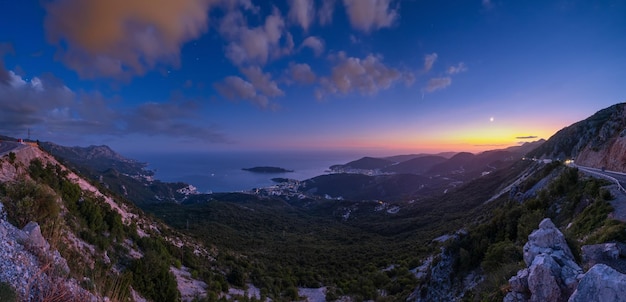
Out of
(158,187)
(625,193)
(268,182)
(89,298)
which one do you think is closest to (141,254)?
(89,298)

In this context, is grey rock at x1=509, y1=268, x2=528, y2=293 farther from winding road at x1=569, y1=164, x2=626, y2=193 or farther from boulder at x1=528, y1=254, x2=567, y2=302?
winding road at x1=569, y1=164, x2=626, y2=193

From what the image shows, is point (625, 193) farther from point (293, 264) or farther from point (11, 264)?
point (293, 264)

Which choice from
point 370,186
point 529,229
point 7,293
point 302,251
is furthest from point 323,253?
point 370,186

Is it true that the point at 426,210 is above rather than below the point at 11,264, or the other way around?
below

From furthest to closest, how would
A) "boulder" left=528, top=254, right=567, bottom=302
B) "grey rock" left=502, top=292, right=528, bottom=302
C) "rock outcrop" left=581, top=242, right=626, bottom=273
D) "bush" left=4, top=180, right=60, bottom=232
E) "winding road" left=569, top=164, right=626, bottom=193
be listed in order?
"winding road" left=569, top=164, right=626, bottom=193 → "bush" left=4, top=180, right=60, bottom=232 → "rock outcrop" left=581, top=242, right=626, bottom=273 → "grey rock" left=502, top=292, right=528, bottom=302 → "boulder" left=528, top=254, right=567, bottom=302

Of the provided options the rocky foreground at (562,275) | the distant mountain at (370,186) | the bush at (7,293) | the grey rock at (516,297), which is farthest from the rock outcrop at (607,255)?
the distant mountain at (370,186)

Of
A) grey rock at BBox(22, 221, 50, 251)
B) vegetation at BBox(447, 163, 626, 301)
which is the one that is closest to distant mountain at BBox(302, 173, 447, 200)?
vegetation at BBox(447, 163, 626, 301)
